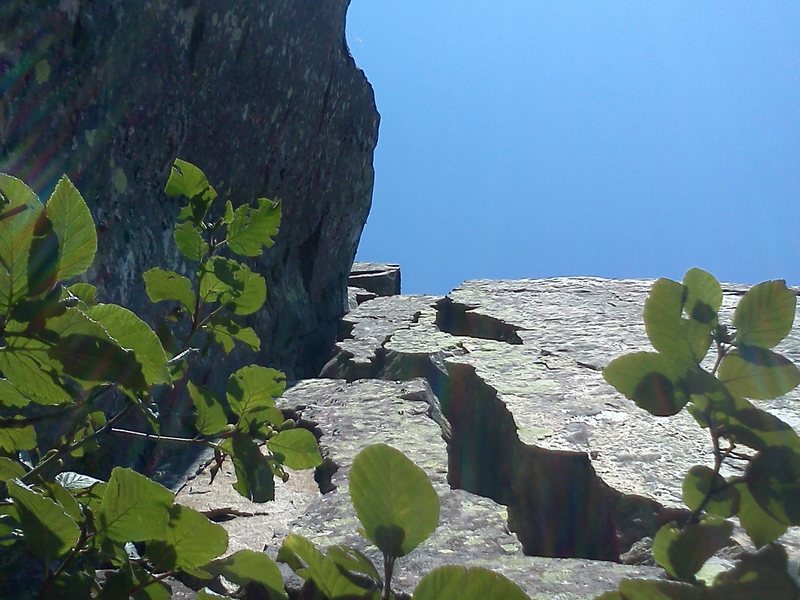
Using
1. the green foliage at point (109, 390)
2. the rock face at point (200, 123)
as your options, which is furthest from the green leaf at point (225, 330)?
the rock face at point (200, 123)

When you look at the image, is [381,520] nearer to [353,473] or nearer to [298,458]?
[353,473]

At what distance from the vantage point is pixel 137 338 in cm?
44

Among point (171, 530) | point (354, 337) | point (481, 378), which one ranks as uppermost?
point (354, 337)

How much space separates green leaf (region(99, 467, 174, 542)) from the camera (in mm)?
457

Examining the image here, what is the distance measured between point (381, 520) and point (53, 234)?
0.24 m

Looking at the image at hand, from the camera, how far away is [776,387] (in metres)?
0.38

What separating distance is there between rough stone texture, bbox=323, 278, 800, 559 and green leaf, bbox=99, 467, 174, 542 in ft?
2.98

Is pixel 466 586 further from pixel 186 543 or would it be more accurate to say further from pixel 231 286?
pixel 231 286

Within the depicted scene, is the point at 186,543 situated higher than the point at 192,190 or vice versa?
the point at 192,190

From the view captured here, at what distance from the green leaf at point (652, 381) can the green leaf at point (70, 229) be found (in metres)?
0.30

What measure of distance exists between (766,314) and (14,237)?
40 centimetres

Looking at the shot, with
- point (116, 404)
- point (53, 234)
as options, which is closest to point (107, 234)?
point (116, 404)

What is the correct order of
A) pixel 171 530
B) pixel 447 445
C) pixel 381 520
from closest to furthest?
pixel 381 520
pixel 171 530
pixel 447 445

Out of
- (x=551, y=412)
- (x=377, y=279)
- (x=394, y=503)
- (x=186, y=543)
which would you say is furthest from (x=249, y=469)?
(x=377, y=279)
